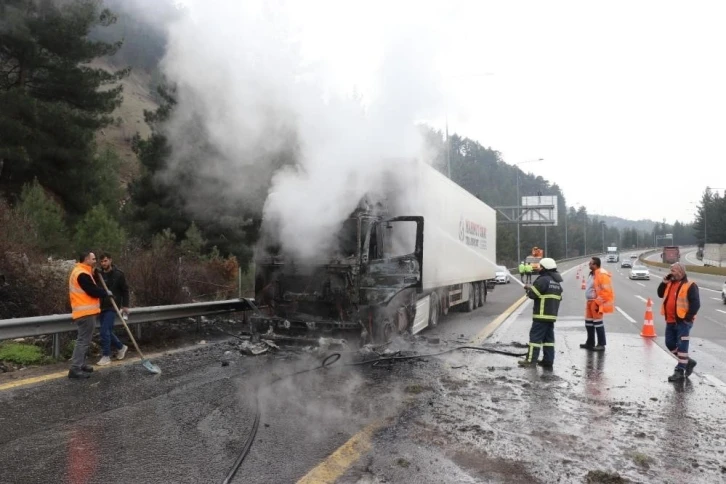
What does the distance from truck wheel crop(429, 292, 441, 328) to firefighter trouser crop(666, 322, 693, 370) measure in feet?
15.8

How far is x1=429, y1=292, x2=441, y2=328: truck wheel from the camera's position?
11419 millimetres

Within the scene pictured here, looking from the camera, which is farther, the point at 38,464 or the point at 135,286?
the point at 135,286

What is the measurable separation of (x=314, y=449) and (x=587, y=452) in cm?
218

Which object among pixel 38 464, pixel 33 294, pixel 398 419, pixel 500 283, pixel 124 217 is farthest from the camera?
pixel 500 283

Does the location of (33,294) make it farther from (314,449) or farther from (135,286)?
(314,449)

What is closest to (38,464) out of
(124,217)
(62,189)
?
(124,217)

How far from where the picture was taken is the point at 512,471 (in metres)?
3.82

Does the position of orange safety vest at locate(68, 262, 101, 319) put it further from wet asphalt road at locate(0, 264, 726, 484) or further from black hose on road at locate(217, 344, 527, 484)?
black hose on road at locate(217, 344, 527, 484)

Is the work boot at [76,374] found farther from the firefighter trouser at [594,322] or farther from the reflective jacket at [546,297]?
the firefighter trouser at [594,322]

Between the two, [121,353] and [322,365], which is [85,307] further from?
[322,365]

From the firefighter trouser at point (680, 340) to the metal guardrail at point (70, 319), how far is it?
6.19 metres

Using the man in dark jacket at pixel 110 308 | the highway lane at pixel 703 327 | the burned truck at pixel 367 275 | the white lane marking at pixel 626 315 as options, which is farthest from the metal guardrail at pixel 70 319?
the white lane marking at pixel 626 315

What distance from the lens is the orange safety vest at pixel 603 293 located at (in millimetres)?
9016

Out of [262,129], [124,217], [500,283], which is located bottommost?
[500,283]
